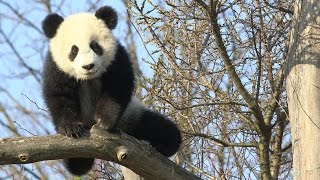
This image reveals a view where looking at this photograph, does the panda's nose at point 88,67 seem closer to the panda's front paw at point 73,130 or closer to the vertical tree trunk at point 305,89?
the panda's front paw at point 73,130

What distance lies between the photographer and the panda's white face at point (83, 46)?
5.76 metres

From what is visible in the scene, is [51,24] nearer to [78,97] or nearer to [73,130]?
[78,97]

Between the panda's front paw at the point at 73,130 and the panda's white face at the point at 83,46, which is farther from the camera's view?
the panda's white face at the point at 83,46

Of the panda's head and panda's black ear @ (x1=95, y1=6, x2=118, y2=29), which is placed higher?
panda's black ear @ (x1=95, y1=6, x2=118, y2=29)

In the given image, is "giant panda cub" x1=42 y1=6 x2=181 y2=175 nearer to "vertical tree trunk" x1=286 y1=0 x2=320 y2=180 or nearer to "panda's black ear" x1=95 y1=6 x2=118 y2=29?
"panda's black ear" x1=95 y1=6 x2=118 y2=29

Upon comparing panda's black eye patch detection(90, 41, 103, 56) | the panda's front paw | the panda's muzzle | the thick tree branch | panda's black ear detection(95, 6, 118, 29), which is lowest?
the thick tree branch

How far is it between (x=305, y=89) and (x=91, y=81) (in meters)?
1.90

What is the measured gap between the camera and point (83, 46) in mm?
5891

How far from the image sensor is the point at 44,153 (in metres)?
4.77

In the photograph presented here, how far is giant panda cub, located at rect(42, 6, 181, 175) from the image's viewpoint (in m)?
5.74

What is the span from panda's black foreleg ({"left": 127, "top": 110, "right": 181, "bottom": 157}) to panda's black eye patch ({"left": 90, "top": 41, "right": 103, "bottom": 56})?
2.83ft

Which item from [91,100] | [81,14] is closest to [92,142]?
[91,100]

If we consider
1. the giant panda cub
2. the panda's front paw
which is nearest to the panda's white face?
the giant panda cub

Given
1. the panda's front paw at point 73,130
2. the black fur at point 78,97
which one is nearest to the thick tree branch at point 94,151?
the panda's front paw at point 73,130
